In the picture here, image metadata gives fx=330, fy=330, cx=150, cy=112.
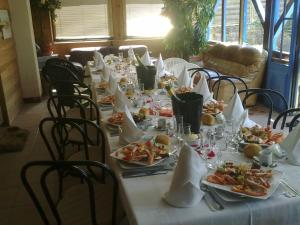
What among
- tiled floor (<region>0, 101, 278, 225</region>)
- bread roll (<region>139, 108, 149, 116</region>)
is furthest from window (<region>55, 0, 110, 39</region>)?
bread roll (<region>139, 108, 149, 116</region>)

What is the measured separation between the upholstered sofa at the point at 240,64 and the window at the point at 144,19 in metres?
2.11

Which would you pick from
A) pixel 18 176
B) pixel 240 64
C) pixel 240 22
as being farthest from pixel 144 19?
pixel 18 176

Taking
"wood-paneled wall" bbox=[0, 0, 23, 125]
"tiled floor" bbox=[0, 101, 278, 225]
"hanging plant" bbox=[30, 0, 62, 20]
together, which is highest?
"hanging plant" bbox=[30, 0, 62, 20]

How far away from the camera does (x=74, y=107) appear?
11.6 ft

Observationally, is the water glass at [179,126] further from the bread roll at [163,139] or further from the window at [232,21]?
the window at [232,21]

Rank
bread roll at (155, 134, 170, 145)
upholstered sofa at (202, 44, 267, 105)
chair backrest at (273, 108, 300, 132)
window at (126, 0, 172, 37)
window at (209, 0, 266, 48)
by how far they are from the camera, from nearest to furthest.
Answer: bread roll at (155, 134, 170, 145)
chair backrest at (273, 108, 300, 132)
upholstered sofa at (202, 44, 267, 105)
window at (209, 0, 266, 48)
window at (126, 0, 172, 37)

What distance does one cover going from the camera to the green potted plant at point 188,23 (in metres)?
5.53

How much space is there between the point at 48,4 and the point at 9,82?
2.76m

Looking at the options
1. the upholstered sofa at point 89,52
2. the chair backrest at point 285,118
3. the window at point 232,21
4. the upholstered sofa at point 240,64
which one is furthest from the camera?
the upholstered sofa at point 89,52

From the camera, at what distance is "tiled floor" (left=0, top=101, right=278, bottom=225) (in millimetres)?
2467

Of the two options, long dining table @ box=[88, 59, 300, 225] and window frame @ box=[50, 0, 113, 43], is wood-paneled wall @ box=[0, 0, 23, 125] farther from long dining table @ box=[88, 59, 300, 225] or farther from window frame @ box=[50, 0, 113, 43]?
long dining table @ box=[88, 59, 300, 225]

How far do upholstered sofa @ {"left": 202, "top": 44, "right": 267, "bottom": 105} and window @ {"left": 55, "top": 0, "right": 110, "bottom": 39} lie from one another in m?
2.93

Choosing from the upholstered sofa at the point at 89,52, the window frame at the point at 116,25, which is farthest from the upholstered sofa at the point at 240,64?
the window frame at the point at 116,25

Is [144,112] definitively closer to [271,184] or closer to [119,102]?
[119,102]
